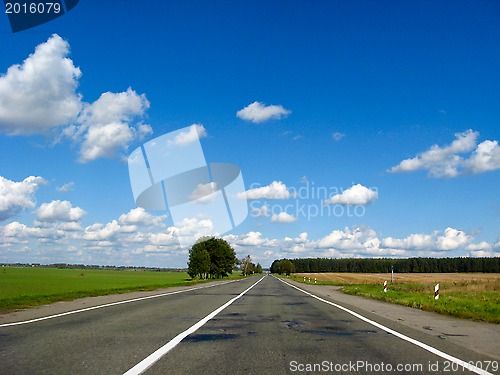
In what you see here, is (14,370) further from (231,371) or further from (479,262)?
(479,262)

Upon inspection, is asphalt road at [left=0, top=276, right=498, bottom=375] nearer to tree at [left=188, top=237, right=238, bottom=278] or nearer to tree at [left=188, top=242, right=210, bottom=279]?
tree at [left=188, top=242, right=210, bottom=279]

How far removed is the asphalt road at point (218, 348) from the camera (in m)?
6.38

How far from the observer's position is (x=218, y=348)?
8.00 m

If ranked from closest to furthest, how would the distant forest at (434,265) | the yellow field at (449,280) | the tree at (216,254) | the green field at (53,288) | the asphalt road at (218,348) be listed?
the asphalt road at (218,348) < the green field at (53,288) < the yellow field at (449,280) < the tree at (216,254) < the distant forest at (434,265)

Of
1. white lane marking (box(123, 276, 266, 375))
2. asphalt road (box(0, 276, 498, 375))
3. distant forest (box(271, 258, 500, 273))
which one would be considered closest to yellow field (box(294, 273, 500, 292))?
asphalt road (box(0, 276, 498, 375))

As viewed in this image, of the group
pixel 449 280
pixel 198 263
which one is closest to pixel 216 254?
pixel 198 263

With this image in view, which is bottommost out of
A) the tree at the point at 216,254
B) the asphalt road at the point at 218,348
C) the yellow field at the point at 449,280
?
the yellow field at the point at 449,280

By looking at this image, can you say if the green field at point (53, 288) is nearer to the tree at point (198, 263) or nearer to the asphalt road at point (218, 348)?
the asphalt road at point (218, 348)

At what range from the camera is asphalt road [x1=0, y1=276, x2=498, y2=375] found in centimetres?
638

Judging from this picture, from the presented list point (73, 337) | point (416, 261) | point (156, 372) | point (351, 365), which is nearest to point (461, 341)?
point (351, 365)

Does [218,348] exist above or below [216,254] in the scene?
below

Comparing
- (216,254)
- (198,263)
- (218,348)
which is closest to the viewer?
(218,348)

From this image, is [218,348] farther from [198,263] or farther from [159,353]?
[198,263]

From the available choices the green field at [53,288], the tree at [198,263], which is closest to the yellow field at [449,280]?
the tree at [198,263]
